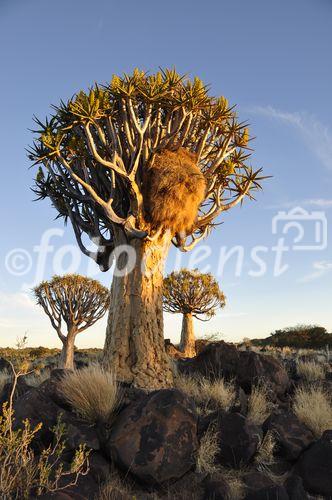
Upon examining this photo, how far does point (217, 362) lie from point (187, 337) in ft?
40.0

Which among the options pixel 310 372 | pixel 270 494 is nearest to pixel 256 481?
pixel 270 494

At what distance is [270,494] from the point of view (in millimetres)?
4305

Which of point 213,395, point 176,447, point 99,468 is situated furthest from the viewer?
point 213,395

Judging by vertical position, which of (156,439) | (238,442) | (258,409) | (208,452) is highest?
(258,409)

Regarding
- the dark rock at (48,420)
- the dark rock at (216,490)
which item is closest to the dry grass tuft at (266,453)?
the dark rock at (216,490)

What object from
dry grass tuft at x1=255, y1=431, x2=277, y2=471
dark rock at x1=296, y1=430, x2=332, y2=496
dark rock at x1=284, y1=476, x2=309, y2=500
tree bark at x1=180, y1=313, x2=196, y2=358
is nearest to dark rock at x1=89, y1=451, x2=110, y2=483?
dark rock at x1=284, y1=476, x2=309, y2=500

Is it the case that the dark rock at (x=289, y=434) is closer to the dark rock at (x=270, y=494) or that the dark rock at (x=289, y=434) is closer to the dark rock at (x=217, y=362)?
the dark rock at (x=270, y=494)

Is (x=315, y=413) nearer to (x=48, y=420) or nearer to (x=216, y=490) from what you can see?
(x=216, y=490)

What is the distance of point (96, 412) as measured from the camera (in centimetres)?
562

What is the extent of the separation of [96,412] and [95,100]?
6.81 m

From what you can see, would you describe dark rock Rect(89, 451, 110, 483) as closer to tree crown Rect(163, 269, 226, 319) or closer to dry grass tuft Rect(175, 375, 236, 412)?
dry grass tuft Rect(175, 375, 236, 412)

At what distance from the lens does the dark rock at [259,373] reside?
888 centimetres

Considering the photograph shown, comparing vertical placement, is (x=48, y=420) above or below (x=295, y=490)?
above

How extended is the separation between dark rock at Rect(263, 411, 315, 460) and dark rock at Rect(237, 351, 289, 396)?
8.00 feet
